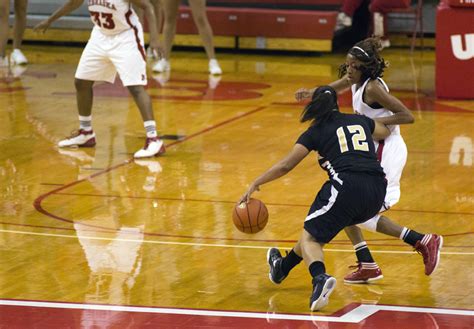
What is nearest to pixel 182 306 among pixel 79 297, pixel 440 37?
pixel 79 297

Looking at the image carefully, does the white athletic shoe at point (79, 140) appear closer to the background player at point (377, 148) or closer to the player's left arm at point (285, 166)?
the background player at point (377, 148)

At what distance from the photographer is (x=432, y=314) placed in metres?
6.64

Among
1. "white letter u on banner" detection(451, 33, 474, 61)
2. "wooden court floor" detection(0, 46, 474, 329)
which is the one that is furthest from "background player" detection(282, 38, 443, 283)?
"white letter u on banner" detection(451, 33, 474, 61)

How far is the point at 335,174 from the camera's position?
6.88 m

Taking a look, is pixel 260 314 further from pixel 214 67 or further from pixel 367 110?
pixel 214 67

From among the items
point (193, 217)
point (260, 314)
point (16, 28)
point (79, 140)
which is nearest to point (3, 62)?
point (16, 28)

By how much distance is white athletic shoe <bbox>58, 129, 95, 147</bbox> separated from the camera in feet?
38.1

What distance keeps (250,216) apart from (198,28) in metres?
9.03

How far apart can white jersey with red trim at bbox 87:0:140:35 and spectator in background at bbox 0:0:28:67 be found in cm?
525

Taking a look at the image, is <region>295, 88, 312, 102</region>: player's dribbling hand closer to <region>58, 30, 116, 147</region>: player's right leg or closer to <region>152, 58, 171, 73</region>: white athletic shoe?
<region>58, 30, 116, 147</region>: player's right leg

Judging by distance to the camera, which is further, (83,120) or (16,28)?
(16,28)

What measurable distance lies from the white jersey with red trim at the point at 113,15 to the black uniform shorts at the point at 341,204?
15.2 feet

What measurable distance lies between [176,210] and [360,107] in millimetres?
2138

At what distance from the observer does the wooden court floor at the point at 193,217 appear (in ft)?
22.1
